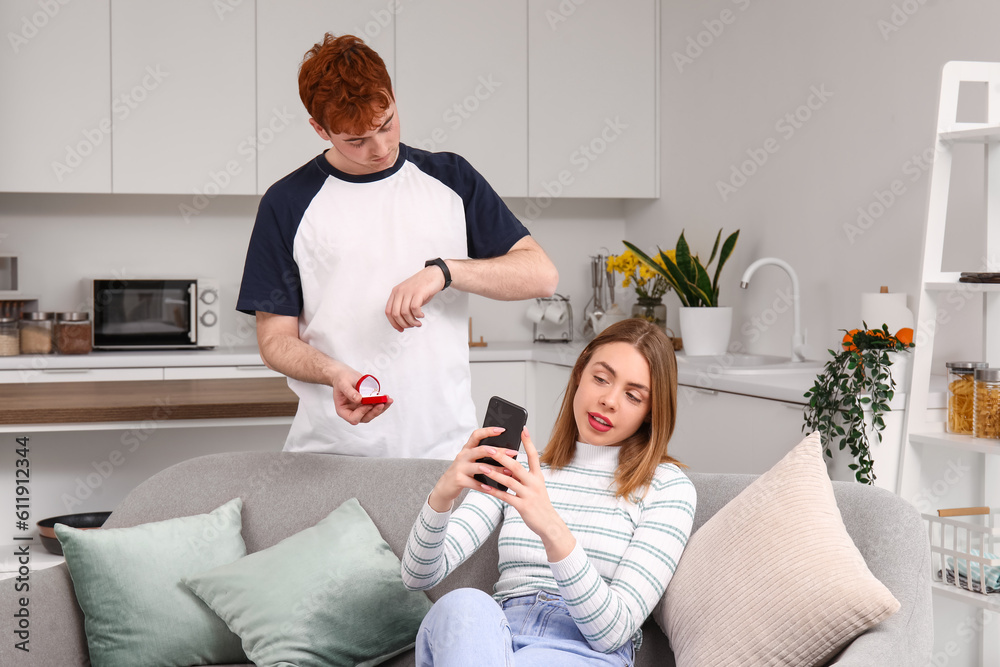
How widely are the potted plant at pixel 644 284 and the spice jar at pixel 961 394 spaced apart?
173cm

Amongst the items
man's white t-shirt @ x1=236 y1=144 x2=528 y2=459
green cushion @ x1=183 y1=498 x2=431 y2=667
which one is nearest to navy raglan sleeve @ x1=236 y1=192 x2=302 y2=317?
man's white t-shirt @ x1=236 y1=144 x2=528 y2=459

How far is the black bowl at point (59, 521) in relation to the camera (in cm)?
269

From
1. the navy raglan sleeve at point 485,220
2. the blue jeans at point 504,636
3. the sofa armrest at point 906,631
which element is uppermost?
the navy raglan sleeve at point 485,220

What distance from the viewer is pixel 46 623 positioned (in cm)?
160

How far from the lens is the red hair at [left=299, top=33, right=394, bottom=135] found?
1498mm

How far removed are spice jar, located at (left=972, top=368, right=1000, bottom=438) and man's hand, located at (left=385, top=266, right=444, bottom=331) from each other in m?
1.24

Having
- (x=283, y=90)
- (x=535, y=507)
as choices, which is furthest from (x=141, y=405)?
(x=283, y=90)

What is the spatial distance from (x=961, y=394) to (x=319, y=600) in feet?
4.94

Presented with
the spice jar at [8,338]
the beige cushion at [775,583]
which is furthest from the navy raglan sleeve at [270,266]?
the spice jar at [8,338]

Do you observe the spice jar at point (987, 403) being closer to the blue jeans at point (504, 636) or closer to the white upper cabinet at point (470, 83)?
the blue jeans at point (504, 636)

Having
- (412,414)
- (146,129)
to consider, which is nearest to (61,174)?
(146,129)

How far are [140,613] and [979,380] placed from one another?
1.77m

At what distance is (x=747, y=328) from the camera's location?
3.58 meters

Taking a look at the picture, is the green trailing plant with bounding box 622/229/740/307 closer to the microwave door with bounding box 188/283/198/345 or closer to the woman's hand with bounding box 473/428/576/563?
the microwave door with bounding box 188/283/198/345
